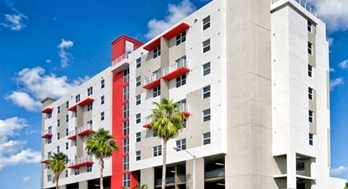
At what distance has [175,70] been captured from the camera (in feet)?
172

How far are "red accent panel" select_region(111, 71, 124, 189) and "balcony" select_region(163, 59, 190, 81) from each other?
1313 centimetres

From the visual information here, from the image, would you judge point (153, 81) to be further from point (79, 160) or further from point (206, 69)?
point (79, 160)

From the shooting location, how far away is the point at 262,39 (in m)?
47.2

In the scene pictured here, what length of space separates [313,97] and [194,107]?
13.2 m

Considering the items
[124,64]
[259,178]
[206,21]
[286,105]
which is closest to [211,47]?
[206,21]

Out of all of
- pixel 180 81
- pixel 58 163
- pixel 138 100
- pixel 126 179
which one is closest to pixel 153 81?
pixel 180 81

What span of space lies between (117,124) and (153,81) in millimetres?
12519

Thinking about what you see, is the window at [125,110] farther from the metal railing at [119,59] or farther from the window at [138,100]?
the metal railing at [119,59]

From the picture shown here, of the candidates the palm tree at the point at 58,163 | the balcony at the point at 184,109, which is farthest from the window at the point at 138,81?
the palm tree at the point at 58,163

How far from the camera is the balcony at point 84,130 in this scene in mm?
71506

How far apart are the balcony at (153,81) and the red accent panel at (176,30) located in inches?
198

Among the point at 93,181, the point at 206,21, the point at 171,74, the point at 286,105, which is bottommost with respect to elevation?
the point at 93,181

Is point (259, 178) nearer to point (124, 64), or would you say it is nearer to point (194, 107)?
point (194, 107)

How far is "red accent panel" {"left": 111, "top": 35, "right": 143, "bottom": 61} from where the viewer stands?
68.4m
